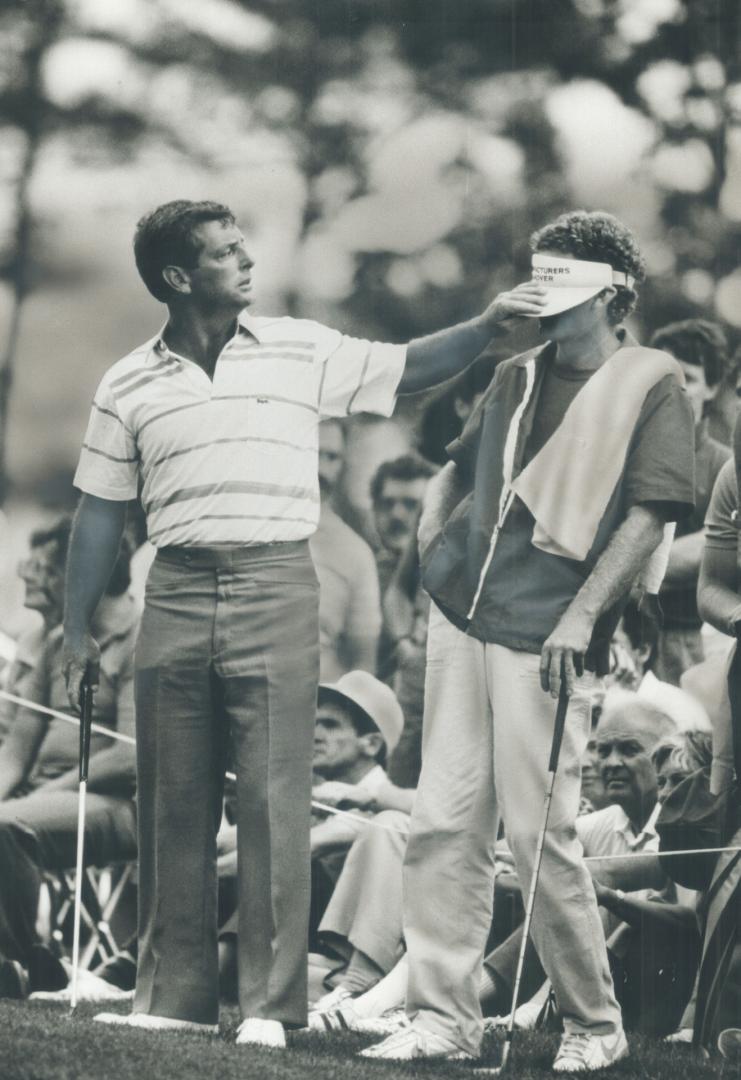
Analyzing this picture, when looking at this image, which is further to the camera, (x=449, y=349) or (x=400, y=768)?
(x=400, y=768)

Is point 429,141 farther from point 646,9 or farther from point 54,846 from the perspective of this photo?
point 54,846


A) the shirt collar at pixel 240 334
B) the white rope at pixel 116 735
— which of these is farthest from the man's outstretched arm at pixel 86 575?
the shirt collar at pixel 240 334

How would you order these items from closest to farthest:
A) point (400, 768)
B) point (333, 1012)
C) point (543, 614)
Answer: point (543, 614)
point (333, 1012)
point (400, 768)

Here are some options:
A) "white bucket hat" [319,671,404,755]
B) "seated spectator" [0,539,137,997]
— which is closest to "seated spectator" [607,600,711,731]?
"white bucket hat" [319,671,404,755]

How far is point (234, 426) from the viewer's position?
182 inches

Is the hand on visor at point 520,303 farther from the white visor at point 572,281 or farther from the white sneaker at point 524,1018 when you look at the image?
the white sneaker at point 524,1018

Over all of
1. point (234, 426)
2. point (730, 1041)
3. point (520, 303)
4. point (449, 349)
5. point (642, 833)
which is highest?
point (520, 303)

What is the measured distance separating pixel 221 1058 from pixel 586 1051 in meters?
0.85

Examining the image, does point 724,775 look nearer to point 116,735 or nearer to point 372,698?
point 372,698

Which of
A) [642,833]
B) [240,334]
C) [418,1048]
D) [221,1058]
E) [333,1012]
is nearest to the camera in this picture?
[221,1058]

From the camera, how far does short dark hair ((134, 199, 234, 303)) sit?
4.92 m

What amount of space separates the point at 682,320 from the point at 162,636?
1.77 m

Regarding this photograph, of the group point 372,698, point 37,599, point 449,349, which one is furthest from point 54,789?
point 449,349

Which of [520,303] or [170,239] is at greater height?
[170,239]
